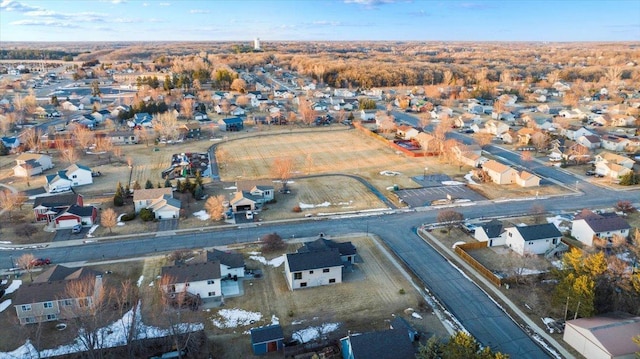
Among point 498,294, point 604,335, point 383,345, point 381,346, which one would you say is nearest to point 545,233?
point 498,294

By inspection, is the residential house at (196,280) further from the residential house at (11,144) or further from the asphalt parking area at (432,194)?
the residential house at (11,144)

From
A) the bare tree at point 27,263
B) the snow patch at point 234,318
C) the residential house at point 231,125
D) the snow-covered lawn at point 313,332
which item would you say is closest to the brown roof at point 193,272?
the snow patch at point 234,318

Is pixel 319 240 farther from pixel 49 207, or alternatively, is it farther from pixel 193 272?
pixel 49 207

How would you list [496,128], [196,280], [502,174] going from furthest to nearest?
[496,128]
[502,174]
[196,280]

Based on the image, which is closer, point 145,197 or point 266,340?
point 266,340

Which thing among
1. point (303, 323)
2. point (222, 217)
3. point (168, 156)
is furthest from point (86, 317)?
point (168, 156)
